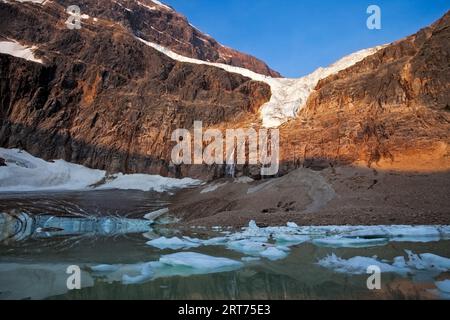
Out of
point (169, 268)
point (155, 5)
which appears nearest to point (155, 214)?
point (169, 268)

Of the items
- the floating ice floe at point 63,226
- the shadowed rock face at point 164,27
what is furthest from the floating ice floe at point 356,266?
the shadowed rock face at point 164,27

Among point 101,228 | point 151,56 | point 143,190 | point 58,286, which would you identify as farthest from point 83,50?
point 58,286

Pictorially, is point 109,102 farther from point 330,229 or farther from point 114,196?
point 330,229

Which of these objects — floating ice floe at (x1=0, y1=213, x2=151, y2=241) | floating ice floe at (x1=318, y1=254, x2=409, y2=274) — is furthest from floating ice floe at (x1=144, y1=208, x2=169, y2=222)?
floating ice floe at (x1=318, y1=254, x2=409, y2=274)

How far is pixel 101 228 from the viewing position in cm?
2075

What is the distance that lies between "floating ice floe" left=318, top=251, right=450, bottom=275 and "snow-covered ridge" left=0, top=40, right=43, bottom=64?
4206cm

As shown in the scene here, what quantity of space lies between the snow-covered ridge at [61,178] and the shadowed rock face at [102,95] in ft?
5.26

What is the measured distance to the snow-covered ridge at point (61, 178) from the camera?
3231 cm

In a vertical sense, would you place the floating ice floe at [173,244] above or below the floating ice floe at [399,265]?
below

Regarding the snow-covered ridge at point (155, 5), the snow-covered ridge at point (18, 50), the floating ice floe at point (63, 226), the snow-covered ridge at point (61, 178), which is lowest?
the floating ice floe at point (63, 226)

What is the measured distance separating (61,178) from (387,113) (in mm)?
27502

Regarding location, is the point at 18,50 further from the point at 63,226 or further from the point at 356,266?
the point at 356,266

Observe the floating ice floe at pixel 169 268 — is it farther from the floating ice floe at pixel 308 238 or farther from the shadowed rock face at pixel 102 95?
the shadowed rock face at pixel 102 95

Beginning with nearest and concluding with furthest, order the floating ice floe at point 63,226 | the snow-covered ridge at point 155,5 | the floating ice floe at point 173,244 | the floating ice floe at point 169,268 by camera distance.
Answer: the floating ice floe at point 169,268, the floating ice floe at point 173,244, the floating ice floe at point 63,226, the snow-covered ridge at point 155,5
